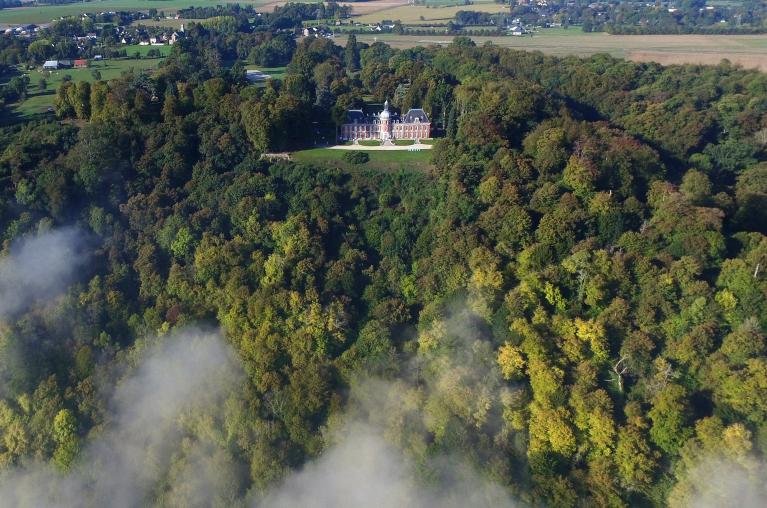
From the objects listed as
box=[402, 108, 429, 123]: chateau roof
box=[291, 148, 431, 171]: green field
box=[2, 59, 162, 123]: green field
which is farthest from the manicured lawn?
box=[291, 148, 431, 171]: green field

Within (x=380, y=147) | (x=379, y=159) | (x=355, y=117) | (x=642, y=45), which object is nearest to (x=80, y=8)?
(x=355, y=117)

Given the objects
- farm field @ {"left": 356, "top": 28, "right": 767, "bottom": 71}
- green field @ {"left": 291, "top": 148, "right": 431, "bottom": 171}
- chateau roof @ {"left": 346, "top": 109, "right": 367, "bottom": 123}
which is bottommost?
green field @ {"left": 291, "top": 148, "right": 431, "bottom": 171}

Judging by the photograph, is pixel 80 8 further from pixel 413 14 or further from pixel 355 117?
pixel 355 117

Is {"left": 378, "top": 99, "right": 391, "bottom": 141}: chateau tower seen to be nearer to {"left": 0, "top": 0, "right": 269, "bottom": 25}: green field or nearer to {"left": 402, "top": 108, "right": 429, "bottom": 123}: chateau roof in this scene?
{"left": 402, "top": 108, "right": 429, "bottom": 123}: chateau roof

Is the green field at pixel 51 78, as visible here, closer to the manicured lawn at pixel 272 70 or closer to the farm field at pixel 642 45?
the manicured lawn at pixel 272 70

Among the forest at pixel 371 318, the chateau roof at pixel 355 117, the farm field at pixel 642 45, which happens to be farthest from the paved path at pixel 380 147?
the farm field at pixel 642 45

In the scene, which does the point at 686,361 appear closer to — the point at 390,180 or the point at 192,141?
the point at 390,180
